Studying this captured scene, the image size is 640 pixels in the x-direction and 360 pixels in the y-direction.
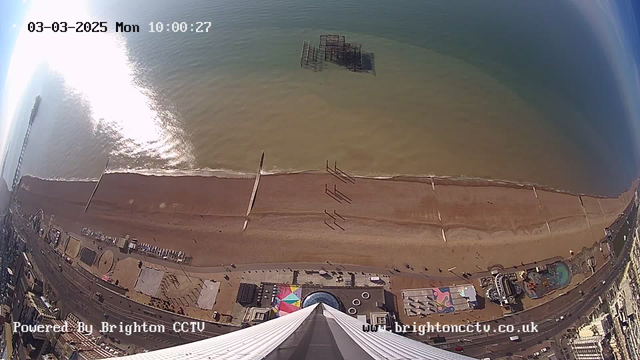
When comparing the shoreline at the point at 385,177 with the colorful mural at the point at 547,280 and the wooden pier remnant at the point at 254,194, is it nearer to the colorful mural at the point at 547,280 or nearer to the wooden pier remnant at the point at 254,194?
the wooden pier remnant at the point at 254,194

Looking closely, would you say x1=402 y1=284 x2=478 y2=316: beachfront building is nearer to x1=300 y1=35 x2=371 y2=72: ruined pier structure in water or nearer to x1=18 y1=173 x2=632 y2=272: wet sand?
x1=18 y1=173 x2=632 y2=272: wet sand

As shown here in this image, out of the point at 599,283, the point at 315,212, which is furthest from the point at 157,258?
the point at 599,283

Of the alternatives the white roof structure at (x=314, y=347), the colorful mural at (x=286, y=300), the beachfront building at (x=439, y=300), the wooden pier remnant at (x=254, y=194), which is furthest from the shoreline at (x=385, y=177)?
the white roof structure at (x=314, y=347)

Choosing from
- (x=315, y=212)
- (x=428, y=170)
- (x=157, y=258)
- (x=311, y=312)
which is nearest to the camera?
(x=311, y=312)

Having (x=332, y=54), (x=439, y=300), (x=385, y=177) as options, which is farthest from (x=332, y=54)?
(x=439, y=300)

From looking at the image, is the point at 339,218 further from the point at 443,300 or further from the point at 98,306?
the point at 98,306

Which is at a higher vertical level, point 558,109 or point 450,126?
point 558,109

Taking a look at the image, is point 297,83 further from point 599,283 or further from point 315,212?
point 599,283
